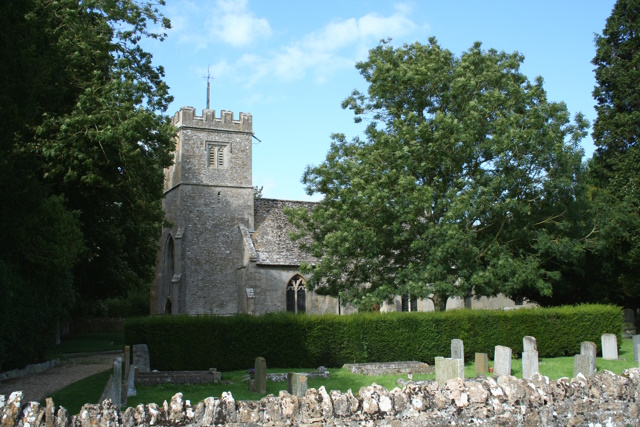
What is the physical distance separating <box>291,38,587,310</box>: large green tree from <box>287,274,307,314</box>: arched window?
8.27 metres

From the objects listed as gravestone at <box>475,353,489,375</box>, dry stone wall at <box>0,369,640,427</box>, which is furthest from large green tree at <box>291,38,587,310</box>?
dry stone wall at <box>0,369,640,427</box>

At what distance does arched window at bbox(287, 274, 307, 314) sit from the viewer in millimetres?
33750

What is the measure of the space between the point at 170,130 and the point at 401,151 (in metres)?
8.59

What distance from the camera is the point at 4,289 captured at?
50.9 feet

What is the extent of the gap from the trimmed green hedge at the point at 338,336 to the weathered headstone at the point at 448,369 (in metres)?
8.26

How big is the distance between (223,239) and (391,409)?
94.8 ft

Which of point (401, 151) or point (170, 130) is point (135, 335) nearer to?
point (170, 130)

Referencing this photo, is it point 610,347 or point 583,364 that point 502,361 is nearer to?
point 583,364

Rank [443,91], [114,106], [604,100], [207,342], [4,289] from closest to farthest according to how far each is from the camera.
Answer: [4,289] < [114,106] < [207,342] < [443,91] < [604,100]

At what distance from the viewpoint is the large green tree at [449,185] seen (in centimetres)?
2264

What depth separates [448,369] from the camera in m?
13.5

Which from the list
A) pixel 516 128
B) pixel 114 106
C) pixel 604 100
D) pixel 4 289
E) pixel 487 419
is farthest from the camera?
pixel 604 100

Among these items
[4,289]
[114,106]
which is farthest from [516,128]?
[4,289]

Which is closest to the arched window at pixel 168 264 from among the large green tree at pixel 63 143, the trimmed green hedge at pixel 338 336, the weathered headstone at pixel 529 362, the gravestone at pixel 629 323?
the large green tree at pixel 63 143
